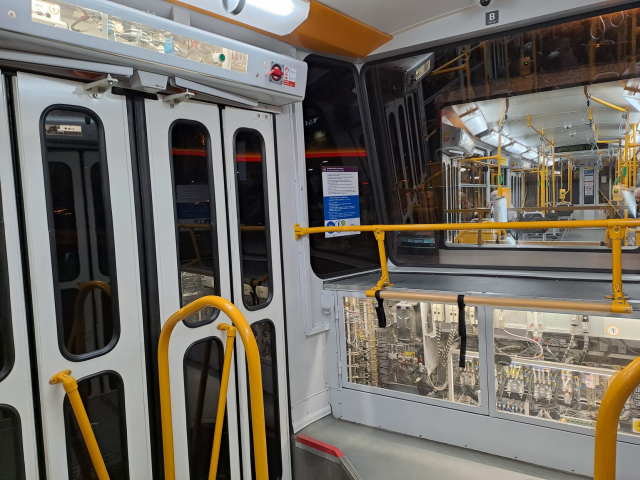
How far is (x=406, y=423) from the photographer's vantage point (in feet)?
10.5

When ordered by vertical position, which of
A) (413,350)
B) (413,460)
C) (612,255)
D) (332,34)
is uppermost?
(332,34)

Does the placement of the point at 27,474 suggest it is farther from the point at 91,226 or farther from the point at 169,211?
the point at 169,211

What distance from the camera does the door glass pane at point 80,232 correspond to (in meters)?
2.12

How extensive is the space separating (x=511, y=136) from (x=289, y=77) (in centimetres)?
187

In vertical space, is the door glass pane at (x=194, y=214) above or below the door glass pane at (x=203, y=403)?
above

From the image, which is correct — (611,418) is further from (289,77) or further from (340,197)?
(340,197)

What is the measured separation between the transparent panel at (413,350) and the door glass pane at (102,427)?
5.61ft

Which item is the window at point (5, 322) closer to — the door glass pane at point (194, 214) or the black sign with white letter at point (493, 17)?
the door glass pane at point (194, 214)

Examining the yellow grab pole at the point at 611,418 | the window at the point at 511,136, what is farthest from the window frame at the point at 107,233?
the window at the point at 511,136

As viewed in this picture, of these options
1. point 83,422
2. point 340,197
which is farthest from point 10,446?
point 340,197

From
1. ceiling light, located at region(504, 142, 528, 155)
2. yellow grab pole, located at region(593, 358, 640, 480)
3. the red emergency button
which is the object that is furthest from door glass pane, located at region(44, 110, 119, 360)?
ceiling light, located at region(504, 142, 528, 155)

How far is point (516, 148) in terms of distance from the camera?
3.53 metres

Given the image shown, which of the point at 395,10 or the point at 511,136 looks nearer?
the point at 395,10

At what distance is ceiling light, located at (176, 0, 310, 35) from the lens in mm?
2336
